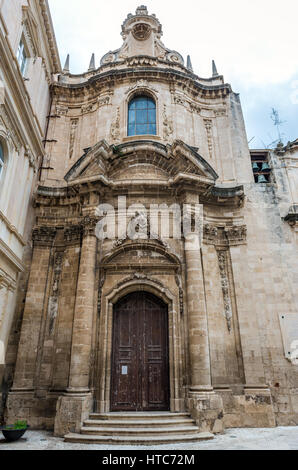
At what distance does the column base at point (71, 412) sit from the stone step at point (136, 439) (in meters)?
0.49

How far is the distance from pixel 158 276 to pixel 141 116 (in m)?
7.26

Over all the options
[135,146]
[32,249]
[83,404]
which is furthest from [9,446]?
[135,146]

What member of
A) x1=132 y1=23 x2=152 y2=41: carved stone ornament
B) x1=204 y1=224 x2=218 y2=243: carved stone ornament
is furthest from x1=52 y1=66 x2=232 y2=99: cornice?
x1=204 y1=224 x2=218 y2=243: carved stone ornament

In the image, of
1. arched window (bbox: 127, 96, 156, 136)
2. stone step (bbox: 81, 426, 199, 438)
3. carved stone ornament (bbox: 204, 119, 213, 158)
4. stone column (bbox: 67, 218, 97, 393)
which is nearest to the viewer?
stone step (bbox: 81, 426, 199, 438)

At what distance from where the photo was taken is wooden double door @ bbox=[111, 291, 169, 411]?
9141 millimetres

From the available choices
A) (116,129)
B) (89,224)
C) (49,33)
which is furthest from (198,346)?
(49,33)

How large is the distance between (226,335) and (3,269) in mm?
7175

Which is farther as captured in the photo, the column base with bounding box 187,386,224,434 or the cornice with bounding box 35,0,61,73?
the cornice with bounding box 35,0,61,73

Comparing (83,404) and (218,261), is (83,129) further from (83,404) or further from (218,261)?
(83,404)

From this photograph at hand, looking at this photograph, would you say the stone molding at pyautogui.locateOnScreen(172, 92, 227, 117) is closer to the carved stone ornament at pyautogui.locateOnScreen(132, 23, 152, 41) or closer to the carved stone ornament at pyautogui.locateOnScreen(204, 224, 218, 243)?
the carved stone ornament at pyautogui.locateOnScreen(132, 23, 152, 41)

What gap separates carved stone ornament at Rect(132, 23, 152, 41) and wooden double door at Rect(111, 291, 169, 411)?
12.7 metres

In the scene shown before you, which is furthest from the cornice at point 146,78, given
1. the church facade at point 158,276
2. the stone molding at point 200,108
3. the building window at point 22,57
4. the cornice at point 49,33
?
the building window at point 22,57

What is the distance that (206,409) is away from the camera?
8.05 m
